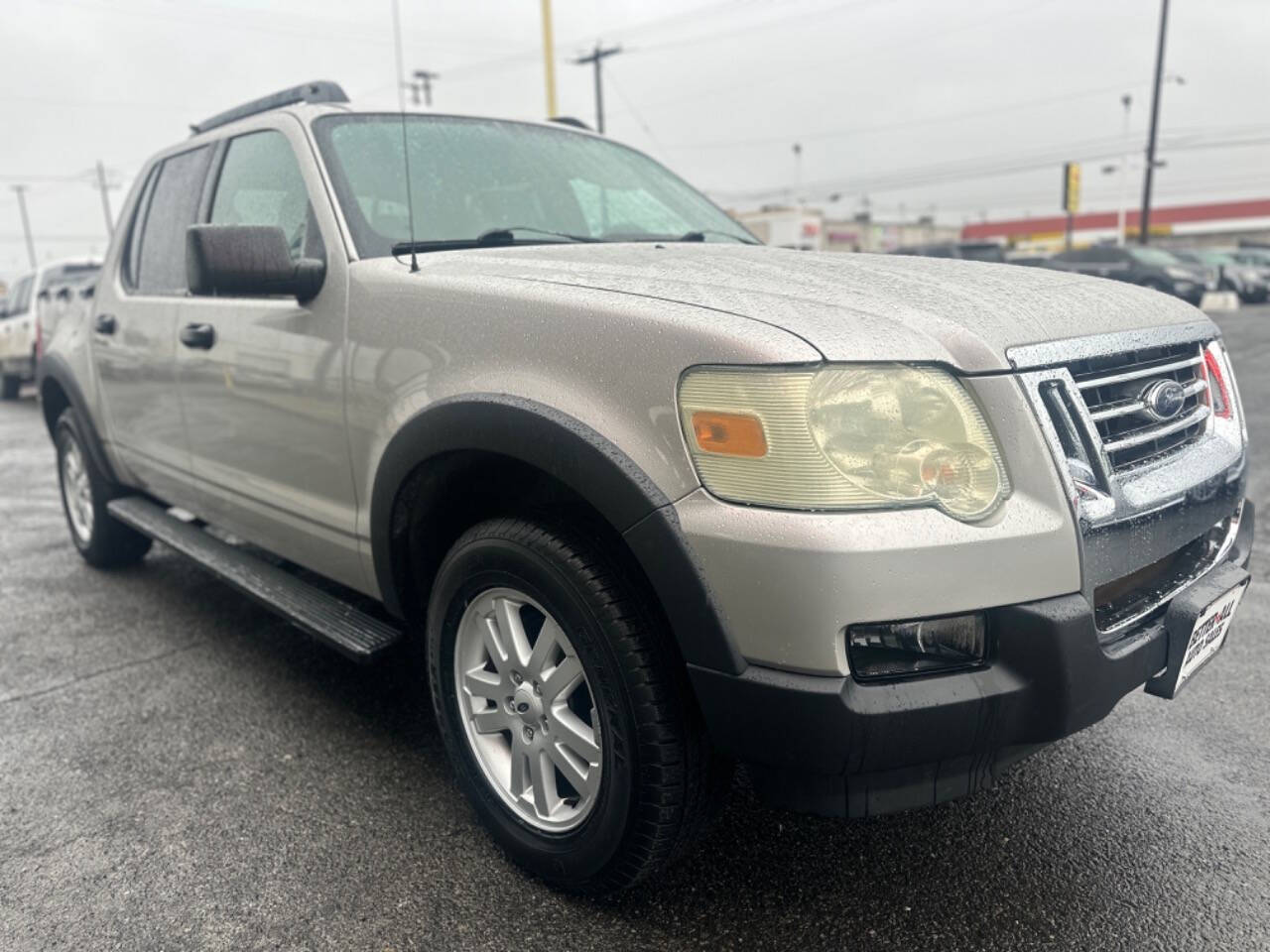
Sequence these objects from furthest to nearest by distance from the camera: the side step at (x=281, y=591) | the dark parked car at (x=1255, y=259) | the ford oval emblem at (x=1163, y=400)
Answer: the dark parked car at (x=1255, y=259), the side step at (x=281, y=591), the ford oval emblem at (x=1163, y=400)

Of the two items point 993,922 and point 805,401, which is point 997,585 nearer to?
point 805,401

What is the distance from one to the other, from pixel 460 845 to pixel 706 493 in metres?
1.20

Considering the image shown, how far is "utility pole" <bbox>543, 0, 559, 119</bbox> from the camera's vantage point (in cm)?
1697

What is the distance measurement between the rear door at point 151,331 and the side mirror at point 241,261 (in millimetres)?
1076

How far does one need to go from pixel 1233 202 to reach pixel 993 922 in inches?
2719

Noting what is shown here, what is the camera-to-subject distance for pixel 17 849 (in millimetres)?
2404

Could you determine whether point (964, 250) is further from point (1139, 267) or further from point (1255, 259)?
point (1255, 259)

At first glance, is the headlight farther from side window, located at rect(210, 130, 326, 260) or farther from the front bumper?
side window, located at rect(210, 130, 326, 260)

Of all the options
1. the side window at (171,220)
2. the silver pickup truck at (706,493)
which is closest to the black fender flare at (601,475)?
the silver pickup truck at (706,493)

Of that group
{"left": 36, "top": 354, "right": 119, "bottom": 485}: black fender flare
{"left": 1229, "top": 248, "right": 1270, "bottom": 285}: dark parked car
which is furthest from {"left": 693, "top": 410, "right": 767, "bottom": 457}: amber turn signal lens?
{"left": 1229, "top": 248, "right": 1270, "bottom": 285}: dark parked car

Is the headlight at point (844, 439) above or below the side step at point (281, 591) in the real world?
above

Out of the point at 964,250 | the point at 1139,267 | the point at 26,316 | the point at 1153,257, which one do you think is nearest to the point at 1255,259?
the point at 1153,257

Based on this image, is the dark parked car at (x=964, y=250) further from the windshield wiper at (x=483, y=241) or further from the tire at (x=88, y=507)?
the windshield wiper at (x=483, y=241)

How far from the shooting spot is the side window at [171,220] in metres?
3.67
